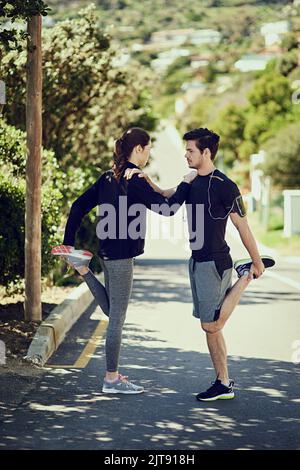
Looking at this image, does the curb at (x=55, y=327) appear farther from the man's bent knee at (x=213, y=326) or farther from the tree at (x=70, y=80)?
the tree at (x=70, y=80)

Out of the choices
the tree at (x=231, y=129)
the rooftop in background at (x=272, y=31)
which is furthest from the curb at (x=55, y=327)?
the rooftop in background at (x=272, y=31)

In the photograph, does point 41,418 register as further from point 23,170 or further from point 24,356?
point 23,170

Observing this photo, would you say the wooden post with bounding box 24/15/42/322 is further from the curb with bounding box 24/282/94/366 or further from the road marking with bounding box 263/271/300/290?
the road marking with bounding box 263/271/300/290

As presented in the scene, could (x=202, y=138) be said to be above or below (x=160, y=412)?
above

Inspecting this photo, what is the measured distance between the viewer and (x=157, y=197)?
8742mm

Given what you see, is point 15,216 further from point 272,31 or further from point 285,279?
point 272,31

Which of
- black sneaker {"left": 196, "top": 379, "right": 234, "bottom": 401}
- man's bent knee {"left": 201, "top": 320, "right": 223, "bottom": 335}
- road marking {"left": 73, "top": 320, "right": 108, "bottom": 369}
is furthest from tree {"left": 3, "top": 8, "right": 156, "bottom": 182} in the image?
black sneaker {"left": 196, "top": 379, "right": 234, "bottom": 401}

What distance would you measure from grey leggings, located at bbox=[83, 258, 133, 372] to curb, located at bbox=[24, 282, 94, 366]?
160 centimetres

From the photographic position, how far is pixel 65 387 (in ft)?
31.0

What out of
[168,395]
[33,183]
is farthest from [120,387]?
[33,183]

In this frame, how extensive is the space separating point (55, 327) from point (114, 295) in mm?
3371

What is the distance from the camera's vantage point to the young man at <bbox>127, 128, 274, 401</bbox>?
28.8ft

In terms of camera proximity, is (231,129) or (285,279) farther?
(231,129)

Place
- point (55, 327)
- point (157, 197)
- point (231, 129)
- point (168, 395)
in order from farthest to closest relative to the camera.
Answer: point (231, 129) → point (55, 327) → point (168, 395) → point (157, 197)
